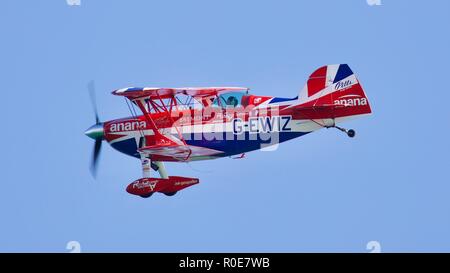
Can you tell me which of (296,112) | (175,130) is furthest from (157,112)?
(296,112)

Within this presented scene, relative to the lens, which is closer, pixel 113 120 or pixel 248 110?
pixel 248 110

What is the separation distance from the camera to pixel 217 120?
144 ft

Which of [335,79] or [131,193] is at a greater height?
[335,79]

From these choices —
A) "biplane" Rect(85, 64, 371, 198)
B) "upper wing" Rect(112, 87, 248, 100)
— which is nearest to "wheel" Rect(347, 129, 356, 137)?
"biplane" Rect(85, 64, 371, 198)

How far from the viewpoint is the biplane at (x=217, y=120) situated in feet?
140

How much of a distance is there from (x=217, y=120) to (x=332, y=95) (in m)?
3.66

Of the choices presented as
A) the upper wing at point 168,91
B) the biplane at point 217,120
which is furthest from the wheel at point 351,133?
the upper wing at point 168,91

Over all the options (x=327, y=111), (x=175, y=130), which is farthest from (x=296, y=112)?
(x=175, y=130)

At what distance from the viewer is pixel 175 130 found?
44.5 m

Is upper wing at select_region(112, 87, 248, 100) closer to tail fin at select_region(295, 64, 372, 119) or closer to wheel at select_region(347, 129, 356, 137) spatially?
tail fin at select_region(295, 64, 372, 119)

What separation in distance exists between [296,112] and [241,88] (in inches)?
84.3

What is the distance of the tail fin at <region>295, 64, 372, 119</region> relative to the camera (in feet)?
139

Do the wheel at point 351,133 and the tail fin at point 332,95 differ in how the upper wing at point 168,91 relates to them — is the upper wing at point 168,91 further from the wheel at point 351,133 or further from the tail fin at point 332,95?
the wheel at point 351,133

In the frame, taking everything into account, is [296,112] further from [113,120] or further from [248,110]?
[113,120]
